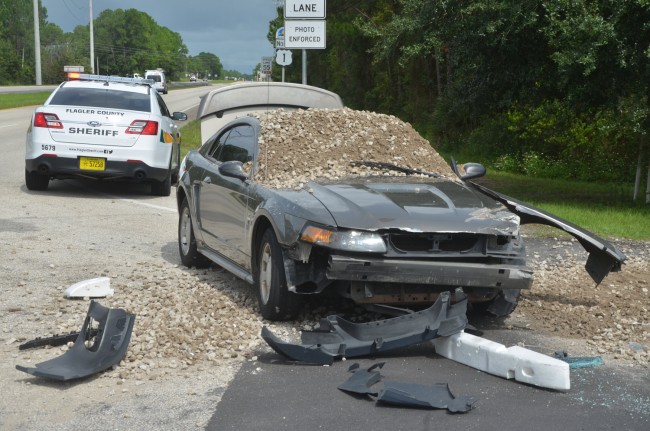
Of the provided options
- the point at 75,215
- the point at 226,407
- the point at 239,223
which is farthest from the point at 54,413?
the point at 75,215

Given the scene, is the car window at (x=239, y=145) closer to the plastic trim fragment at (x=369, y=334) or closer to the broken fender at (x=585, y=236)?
the broken fender at (x=585, y=236)

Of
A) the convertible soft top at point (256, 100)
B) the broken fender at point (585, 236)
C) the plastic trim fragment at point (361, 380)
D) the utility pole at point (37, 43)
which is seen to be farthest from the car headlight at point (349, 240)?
the utility pole at point (37, 43)

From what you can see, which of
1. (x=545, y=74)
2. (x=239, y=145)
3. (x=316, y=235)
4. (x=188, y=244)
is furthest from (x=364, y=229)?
(x=545, y=74)

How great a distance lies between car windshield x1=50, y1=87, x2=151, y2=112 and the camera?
15648mm

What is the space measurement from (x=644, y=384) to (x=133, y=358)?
318cm

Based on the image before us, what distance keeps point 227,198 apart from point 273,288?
178 centimetres

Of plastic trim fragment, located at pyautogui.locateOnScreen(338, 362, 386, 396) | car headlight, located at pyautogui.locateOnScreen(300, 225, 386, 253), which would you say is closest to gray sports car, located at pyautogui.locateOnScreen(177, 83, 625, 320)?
car headlight, located at pyautogui.locateOnScreen(300, 225, 386, 253)

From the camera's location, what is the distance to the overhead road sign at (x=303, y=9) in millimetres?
16938

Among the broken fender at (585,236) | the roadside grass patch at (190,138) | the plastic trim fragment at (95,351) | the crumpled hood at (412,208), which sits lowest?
the roadside grass patch at (190,138)

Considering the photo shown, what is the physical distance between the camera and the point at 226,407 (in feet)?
17.7

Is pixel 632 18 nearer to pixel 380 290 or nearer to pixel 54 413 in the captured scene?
pixel 380 290

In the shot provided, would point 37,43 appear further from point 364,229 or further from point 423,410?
point 423,410

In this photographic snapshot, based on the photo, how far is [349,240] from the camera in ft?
22.0

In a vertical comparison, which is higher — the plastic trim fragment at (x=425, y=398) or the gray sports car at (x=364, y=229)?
the gray sports car at (x=364, y=229)
